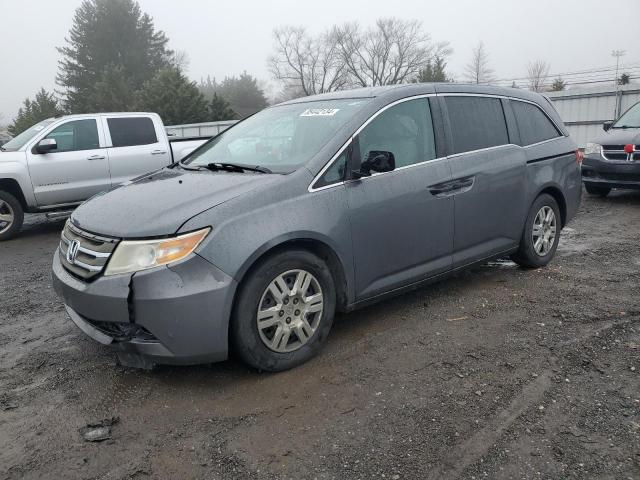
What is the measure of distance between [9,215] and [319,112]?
614 cm

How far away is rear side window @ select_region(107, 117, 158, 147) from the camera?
29.2 feet

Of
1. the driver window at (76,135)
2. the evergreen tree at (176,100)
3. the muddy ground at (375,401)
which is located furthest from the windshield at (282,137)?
the evergreen tree at (176,100)

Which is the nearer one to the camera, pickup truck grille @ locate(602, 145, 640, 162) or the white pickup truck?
the white pickup truck

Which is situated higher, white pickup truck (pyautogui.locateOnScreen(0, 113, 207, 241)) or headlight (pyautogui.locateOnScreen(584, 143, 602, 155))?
white pickup truck (pyautogui.locateOnScreen(0, 113, 207, 241))

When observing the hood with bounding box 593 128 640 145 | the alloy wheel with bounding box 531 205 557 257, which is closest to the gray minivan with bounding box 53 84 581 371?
the alloy wheel with bounding box 531 205 557 257

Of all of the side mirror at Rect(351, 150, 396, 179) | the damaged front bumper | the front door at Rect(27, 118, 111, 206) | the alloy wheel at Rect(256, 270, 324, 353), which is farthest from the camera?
the front door at Rect(27, 118, 111, 206)

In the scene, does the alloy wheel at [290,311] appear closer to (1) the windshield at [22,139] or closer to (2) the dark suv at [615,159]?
(1) the windshield at [22,139]

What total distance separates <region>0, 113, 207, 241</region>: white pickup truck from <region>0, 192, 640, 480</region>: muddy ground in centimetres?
410

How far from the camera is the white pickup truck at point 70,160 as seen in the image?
8.05 meters

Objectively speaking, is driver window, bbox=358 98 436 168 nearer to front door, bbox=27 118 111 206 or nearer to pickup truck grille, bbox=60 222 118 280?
pickup truck grille, bbox=60 222 118 280

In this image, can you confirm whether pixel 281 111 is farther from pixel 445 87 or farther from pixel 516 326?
pixel 516 326

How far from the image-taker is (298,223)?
330cm

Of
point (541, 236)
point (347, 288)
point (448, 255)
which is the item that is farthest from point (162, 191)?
point (541, 236)

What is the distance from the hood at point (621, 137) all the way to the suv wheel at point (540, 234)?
4700 millimetres
